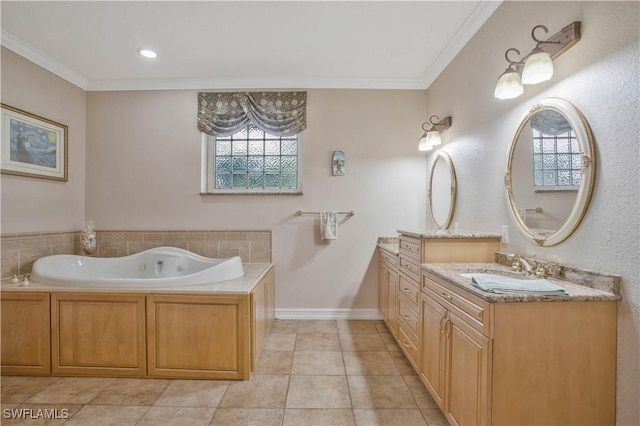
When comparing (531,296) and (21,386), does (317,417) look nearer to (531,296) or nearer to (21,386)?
(531,296)

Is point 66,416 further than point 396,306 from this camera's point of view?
No

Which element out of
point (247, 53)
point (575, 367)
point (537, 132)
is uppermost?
point (247, 53)

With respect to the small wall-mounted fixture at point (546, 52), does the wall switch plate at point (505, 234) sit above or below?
below

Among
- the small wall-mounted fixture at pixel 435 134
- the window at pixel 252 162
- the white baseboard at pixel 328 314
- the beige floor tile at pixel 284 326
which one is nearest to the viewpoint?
the small wall-mounted fixture at pixel 435 134

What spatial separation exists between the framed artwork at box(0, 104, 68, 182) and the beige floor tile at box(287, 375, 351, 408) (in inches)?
113

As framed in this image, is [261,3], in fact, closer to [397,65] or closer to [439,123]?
[397,65]

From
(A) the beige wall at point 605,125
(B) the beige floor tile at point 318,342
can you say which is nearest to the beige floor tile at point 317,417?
(B) the beige floor tile at point 318,342

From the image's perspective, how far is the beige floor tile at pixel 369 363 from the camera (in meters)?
2.12

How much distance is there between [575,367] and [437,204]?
1843 millimetres

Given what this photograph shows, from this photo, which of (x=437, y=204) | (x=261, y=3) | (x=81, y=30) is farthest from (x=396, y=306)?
(x=81, y=30)

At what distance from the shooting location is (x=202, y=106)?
3.12m

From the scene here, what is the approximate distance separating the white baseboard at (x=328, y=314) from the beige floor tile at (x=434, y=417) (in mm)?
1435

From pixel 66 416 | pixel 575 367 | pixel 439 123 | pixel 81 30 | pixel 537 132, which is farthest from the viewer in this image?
pixel 439 123

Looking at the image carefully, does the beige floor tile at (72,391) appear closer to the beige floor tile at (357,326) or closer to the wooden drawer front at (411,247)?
the beige floor tile at (357,326)
